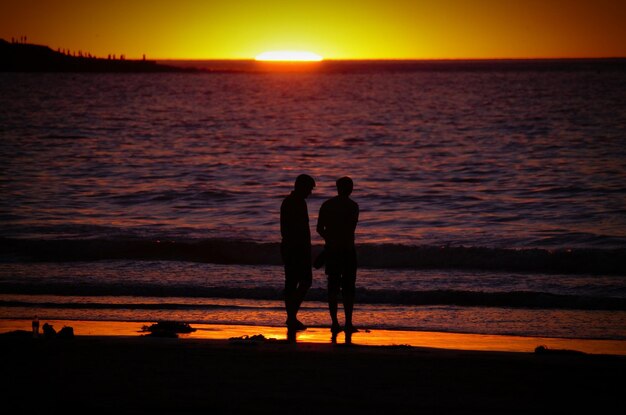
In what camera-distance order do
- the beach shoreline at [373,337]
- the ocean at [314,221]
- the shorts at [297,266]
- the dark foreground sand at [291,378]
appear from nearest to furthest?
the dark foreground sand at [291,378], the shorts at [297,266], the beach shoreline at [373,337], the ocean at [314,221]

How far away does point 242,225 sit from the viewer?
76.0 feet

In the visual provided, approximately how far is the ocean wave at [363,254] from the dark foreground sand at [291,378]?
8.54m

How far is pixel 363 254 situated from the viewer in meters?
18.8

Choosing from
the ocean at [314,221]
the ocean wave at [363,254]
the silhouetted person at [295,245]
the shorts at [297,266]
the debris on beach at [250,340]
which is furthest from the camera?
the ocean wave at [363,254]

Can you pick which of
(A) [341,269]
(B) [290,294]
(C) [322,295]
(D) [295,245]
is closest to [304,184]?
(D) [295,245]

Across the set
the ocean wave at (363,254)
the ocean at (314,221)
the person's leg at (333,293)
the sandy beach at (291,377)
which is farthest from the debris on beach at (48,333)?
the ocean wave at (363,254)

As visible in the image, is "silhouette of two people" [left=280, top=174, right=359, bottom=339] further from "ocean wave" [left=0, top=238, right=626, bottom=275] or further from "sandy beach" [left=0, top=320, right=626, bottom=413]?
"ocean wave" [left=0, top=238, right=626, bottom=275]

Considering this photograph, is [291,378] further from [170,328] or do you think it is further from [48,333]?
[170,328]

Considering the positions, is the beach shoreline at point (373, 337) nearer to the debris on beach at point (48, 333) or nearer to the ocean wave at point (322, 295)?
the debris on beach at point (48, 333)

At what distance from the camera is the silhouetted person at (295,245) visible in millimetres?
10195

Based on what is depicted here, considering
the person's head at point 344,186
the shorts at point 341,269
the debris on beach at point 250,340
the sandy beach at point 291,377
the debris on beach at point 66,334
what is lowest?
the sandy beach at point 291,377

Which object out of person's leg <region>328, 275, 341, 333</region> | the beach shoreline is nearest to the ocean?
the beach shoreline

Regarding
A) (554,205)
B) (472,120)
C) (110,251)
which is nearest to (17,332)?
(110,251)

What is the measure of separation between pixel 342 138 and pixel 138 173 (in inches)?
857
